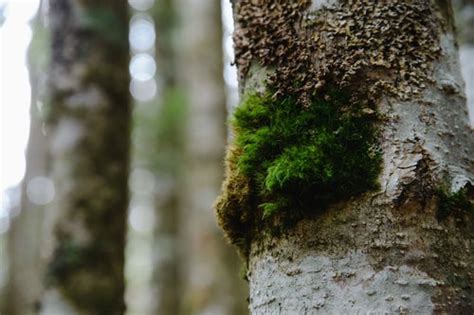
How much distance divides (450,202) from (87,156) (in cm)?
282

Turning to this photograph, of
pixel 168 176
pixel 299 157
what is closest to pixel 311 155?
pixel 299 157

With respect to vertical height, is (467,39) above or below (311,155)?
above

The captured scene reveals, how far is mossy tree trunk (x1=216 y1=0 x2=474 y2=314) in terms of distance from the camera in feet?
3.34

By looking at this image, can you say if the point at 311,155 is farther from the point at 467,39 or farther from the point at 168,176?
the point at 168,176

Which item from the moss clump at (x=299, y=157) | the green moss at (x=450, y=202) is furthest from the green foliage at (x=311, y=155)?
the green moss at (x=450, y=202)

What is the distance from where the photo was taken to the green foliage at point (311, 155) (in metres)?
1.07

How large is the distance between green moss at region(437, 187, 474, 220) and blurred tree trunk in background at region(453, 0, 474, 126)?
2058 millimetres

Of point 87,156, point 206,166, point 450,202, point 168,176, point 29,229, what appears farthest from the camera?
point 29,229

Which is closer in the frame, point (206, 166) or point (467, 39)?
point (467, 39)

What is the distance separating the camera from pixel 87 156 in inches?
142

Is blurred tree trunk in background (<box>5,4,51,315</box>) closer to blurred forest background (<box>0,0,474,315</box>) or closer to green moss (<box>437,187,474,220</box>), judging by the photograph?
blurred forest background (<box>0,0,474,315</box>)

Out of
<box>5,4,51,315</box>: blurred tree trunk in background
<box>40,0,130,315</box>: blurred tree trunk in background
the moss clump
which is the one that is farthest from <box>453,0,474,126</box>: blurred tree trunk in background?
<box>5,4,51,315</box>: blurred tree trunk in background

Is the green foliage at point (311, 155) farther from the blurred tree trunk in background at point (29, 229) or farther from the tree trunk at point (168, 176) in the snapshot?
the blurred tree trunk in background at point (29, 229)

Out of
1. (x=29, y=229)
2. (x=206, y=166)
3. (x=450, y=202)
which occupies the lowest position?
(x=450, y=202)
